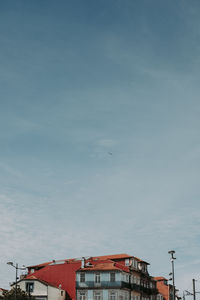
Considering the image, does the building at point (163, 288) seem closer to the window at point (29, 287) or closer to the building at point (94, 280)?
the building at point (94, 280)

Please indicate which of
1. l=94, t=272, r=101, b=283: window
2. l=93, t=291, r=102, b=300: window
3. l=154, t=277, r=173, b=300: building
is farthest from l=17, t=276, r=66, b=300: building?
l=154, t=277, r=173, b=300: building

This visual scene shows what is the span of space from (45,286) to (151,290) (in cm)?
2655

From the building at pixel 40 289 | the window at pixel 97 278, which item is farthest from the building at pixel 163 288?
the building at pixel 40 289

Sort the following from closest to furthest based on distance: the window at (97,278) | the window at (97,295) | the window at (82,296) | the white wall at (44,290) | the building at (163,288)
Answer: the white wall at (44,290), the window at (97,295), the window at (82,296), the window at (97,278), the building at (163,288)

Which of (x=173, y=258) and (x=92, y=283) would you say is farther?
(x=92, y=283)

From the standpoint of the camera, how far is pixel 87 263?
282ft

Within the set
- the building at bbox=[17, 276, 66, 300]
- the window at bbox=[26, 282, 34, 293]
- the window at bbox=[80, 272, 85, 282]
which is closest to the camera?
the building at bbox=[17, 276, 66, 300]

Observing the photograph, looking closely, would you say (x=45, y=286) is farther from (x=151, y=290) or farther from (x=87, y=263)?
(x=151, y=290)

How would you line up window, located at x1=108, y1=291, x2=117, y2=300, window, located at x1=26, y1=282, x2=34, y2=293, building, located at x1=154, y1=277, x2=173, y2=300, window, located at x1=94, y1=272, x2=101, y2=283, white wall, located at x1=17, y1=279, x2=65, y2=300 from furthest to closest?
building, located at x1=154, y1=277, x2=173, y2=300, window, located at x1=94, y1=272, x2=101, y2=283, window, located at x1=26, y1=282, x2=34, y2=293, window, located at x1=108, y1=291, x2=117, y2=300, white wall, located at x1=17, y1=279, x2=65, y2=300

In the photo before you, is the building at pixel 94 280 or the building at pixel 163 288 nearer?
the building at pixel 94 280

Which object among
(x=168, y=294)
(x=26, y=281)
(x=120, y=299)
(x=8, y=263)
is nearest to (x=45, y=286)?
(x=26, y=281)

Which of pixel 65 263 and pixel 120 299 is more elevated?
pixel 65 263

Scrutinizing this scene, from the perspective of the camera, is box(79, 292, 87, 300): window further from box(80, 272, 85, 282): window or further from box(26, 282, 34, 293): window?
box(26, 282, 34, 293): window

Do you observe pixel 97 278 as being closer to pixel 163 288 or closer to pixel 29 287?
pixel 29 287
